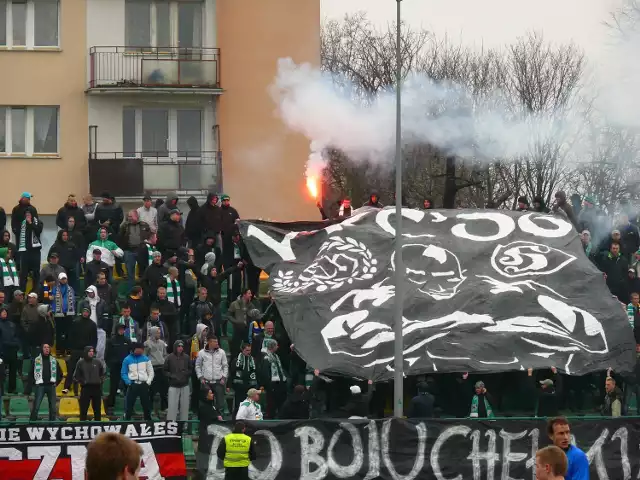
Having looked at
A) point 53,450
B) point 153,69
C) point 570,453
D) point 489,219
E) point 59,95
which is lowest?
point 53,450

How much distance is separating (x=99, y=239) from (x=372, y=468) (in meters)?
9.53

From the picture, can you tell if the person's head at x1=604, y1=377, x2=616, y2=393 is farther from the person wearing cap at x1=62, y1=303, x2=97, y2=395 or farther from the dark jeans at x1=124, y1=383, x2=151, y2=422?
the person wearing cap at x1=62, y1=303, x2=97, y2=395

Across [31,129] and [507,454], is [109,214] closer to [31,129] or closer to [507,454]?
[31,129]

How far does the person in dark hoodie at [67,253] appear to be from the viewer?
95.5 feet

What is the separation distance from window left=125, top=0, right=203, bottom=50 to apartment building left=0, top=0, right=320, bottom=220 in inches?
1.0

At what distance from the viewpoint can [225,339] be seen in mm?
30406

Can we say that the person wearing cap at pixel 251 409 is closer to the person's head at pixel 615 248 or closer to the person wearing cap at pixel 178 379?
the person wearing cap at pixel 178 379

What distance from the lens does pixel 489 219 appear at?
30156 millimetres

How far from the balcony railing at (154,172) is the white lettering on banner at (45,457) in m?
17.4

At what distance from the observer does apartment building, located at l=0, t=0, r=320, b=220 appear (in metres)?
39.3

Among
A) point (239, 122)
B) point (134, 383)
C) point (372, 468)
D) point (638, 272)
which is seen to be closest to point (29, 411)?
point (134, 383)

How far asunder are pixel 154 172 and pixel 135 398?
14.1m

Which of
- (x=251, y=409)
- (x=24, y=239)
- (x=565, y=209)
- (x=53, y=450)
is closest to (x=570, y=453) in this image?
(x=53, y=450)

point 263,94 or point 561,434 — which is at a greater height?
point 263,94
